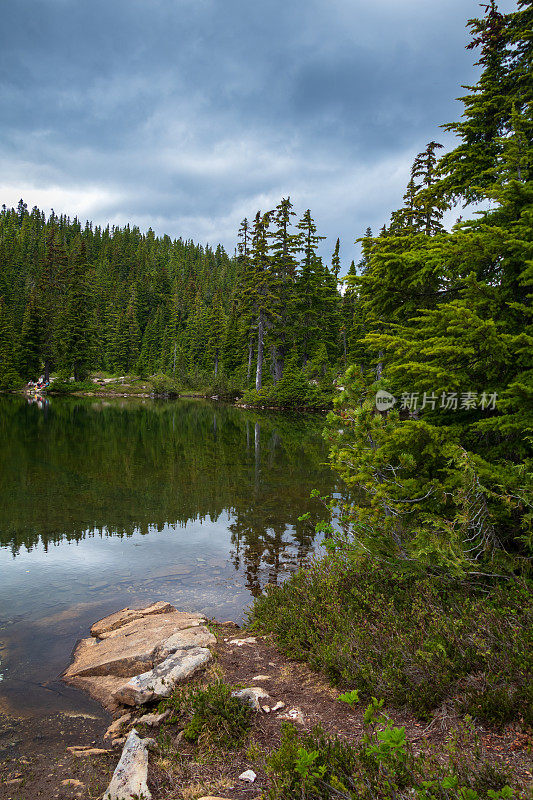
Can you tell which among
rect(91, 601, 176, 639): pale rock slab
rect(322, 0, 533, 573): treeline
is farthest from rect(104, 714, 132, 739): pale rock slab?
rect(322, 0, 533, 573): treeline

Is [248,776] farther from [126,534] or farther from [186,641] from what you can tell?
[126,534]

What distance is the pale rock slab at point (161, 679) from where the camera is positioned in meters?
4.81

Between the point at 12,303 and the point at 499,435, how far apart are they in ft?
305

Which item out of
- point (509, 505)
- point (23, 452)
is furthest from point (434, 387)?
point (23, 452)

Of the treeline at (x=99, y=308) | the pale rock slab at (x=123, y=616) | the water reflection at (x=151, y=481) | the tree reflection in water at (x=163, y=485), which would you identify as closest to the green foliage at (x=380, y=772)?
the tree reflection in water at (x=163, y=485)

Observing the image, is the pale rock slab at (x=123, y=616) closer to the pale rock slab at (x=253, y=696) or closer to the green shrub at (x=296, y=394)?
the pale rock slab at (x=253, y=696)

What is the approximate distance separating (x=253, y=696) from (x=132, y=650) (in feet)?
7.74

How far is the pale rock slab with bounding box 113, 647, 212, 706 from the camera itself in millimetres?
4812

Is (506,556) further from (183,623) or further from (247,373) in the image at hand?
(247,373)

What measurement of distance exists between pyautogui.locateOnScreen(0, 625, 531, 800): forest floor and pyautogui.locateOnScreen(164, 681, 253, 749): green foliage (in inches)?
3.5

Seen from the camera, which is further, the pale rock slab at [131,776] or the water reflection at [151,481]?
the water reflection at [151,481]

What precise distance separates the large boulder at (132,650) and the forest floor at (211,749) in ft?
1.17

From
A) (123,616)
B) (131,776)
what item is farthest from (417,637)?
(123,616)

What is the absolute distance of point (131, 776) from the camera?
3.60 meters
